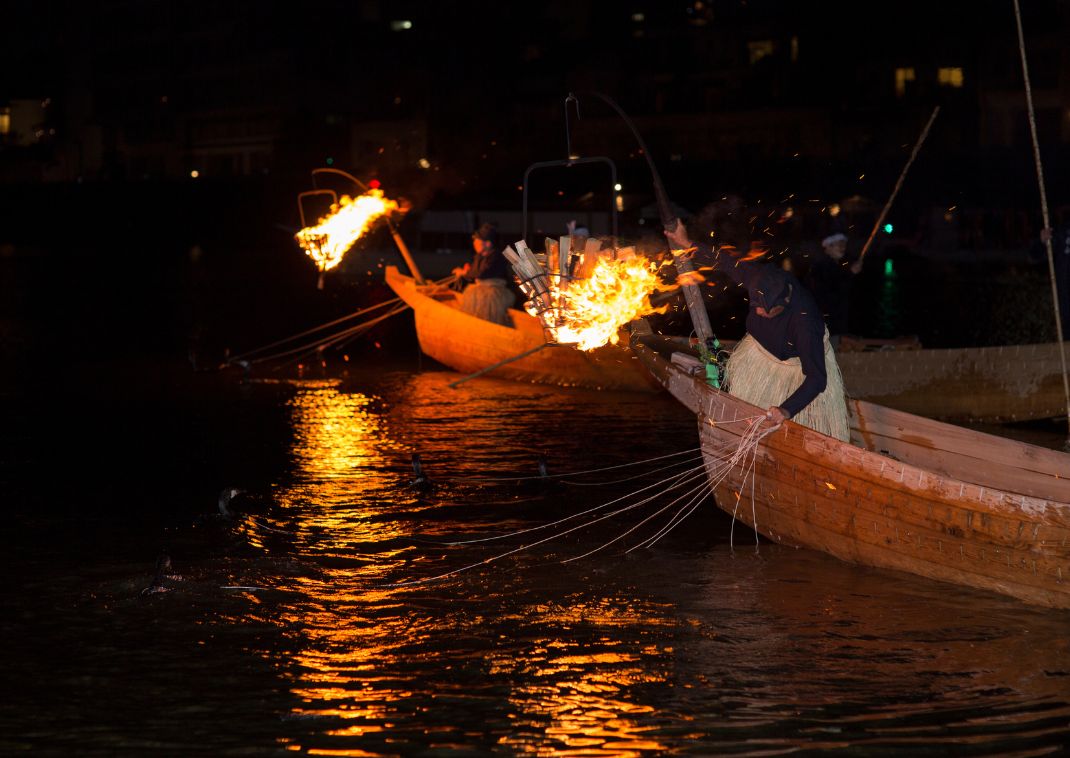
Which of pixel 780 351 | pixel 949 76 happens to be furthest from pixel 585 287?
pixel 949 76

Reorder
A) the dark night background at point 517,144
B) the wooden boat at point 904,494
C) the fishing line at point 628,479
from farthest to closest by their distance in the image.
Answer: the dark night background at point 517,144
the fishing line at point 628,479
the wooden boat at point 904,494

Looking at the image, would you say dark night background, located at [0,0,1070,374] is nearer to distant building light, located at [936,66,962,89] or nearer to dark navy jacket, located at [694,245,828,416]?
distant building light, located at [936,66,962,89]

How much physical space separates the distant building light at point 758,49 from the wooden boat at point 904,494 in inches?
2148

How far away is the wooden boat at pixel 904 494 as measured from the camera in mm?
8227

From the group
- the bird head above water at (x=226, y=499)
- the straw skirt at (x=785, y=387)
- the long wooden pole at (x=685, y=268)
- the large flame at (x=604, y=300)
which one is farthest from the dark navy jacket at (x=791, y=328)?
the bird head above water at (x=226, y=499)

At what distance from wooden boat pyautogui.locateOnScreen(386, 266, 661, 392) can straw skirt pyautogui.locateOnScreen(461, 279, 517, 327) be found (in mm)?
215

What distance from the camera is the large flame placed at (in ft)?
36.1

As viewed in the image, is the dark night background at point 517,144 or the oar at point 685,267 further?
the dark night background at point 517,144

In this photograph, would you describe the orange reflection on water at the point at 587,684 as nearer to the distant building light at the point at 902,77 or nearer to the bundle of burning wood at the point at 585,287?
the bundle of burning wood at the point at 585,287

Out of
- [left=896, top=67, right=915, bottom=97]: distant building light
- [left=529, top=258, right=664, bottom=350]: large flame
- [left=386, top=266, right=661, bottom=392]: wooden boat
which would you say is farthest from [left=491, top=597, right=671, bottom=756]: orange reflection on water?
[left=896, top=67, right=915, bottom=97]: distant building light

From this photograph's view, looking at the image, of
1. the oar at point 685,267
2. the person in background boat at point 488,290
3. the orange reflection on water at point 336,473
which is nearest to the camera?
the oar at point 685,267

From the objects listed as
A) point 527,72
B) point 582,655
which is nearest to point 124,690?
point 582,655

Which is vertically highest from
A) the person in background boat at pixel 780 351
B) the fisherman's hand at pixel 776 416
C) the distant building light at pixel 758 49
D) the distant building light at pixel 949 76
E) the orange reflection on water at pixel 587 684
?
the distant building light at pixel 758 49

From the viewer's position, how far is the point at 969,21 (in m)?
57.3
